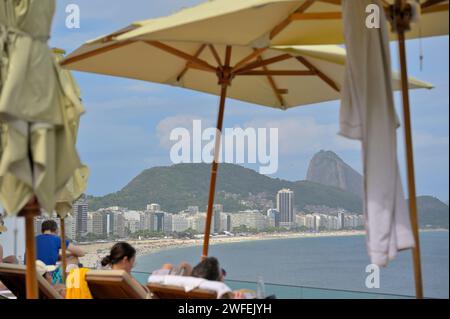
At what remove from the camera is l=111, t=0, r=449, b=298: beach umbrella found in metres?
3.53

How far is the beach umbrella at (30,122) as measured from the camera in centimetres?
337

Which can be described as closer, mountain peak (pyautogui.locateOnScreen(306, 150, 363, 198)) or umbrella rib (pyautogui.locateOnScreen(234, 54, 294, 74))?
umbrella rib (pyautogui.locateOnScreen(234, 54, 294, 74))

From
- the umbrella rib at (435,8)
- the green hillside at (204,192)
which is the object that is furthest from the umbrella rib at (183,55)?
the green hillside at (204,192)

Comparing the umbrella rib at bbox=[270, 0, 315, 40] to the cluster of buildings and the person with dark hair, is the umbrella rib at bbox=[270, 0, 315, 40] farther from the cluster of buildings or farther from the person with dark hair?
the cluster of buildings

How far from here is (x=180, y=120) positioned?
73438 millimetres

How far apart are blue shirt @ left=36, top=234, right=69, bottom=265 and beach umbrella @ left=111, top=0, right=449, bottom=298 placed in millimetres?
3027

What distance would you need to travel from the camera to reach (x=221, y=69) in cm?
605

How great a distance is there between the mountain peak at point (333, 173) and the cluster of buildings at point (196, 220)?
3.03 meters

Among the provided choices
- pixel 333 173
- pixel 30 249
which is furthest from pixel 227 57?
pixel 333 173

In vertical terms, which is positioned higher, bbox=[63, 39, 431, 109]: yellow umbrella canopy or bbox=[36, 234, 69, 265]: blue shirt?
bbox=[63, 39, 431, 109]: yellow umbrella canopy

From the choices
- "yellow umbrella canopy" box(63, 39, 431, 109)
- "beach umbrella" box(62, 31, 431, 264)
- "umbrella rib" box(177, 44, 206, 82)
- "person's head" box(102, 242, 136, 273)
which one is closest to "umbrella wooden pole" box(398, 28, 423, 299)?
"yellow umbrella canopy" box(63, 39, 431, 109)

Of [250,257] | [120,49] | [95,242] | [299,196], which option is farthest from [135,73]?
[299,196]

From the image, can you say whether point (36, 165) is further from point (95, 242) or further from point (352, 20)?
point (95, 242)
